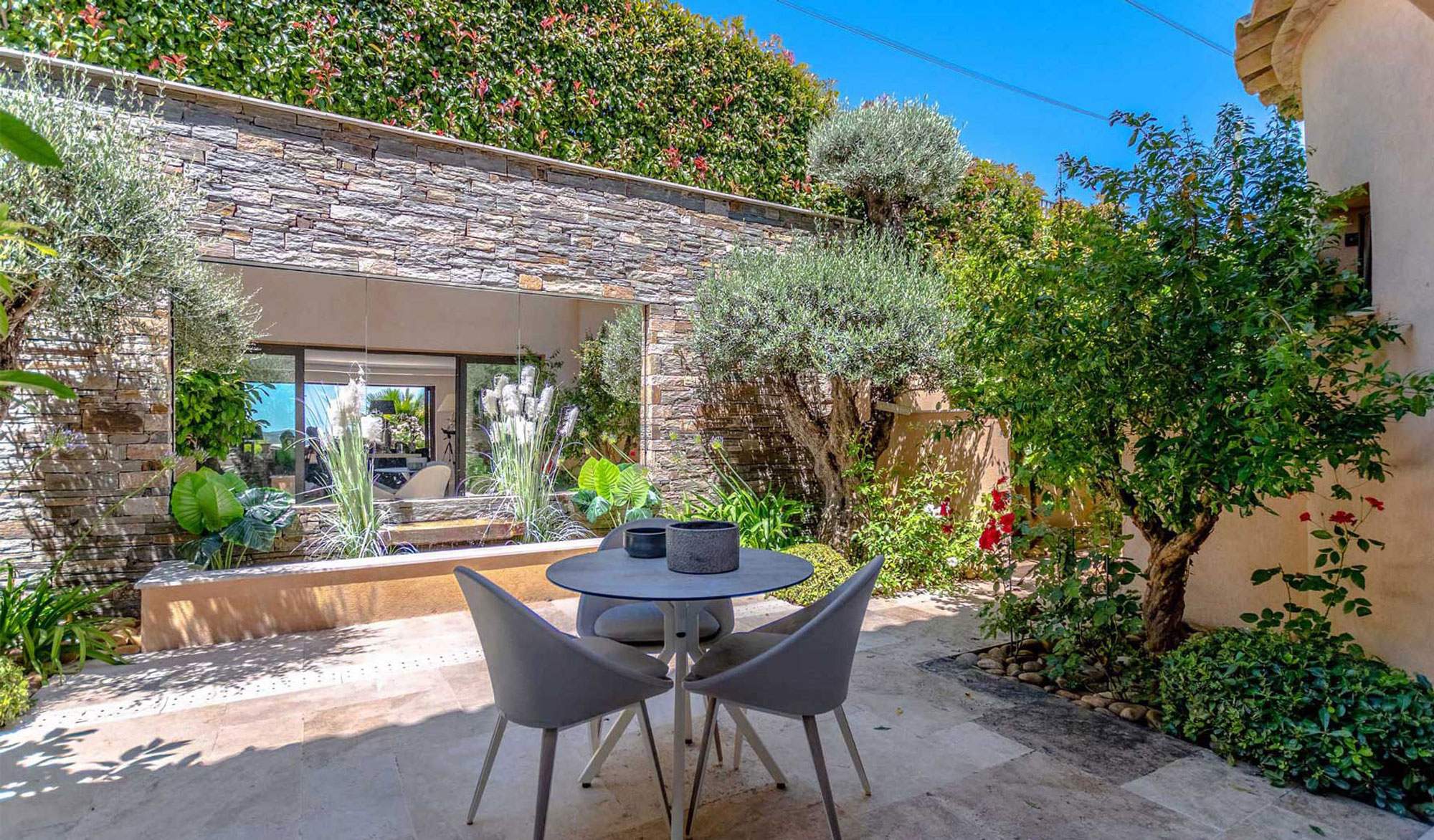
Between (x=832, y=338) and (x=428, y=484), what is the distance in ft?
9.85

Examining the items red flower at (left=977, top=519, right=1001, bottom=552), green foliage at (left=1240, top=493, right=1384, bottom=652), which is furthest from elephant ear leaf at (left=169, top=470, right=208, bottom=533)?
green foliage at (left=1240, top=493, right=1384, bottom=652)

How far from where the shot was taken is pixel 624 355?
19.2 ft

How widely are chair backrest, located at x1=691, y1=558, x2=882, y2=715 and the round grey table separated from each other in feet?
0.55

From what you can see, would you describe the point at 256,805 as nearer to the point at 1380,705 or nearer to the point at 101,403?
the point at 101,403

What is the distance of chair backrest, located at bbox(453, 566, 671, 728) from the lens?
2.10 meters

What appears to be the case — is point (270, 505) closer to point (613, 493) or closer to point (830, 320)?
point (613, 493)

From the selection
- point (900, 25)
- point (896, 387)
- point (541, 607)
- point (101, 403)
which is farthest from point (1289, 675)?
point (900, 25)

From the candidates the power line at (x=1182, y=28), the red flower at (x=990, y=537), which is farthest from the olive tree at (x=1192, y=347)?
the power line at (x=1182, y=28)

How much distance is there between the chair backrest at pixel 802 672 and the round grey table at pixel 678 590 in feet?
0.55

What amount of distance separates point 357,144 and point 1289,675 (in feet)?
18.6

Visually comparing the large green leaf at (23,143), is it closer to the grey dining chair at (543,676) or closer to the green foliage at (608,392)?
the grey dining chair at (543,676)

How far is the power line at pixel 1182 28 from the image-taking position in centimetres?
761

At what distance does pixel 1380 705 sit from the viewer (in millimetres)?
2496

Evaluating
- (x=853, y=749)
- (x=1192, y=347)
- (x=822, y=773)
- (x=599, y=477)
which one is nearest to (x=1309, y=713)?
(x=1192, y=347)
